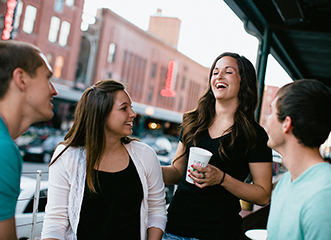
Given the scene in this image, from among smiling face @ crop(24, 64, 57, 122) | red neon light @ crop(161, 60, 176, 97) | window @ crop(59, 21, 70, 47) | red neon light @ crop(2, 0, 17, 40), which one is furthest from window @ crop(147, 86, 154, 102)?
smiling face @ crop(24, 64, 57, 122)

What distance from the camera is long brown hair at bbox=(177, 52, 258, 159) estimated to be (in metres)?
1.62

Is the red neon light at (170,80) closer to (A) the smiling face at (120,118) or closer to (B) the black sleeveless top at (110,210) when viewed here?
(A) the smiling face at (120,118)

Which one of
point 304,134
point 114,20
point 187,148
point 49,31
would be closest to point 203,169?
point 187,148

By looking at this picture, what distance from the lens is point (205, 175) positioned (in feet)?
4.66

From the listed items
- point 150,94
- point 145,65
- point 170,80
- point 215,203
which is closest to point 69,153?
point 215,203

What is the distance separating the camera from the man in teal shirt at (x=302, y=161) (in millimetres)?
875

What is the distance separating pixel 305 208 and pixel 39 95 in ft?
3.24

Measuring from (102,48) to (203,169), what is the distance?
1063 inches

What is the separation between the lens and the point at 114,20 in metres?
27.9

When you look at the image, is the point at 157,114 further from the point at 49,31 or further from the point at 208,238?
the point at 208,238

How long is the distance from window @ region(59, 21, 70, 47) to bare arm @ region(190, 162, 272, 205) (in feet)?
75.1

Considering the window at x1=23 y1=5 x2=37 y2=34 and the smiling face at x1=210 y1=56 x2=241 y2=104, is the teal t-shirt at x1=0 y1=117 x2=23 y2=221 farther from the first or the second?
the window at x1=23 y1=5 x2=37 y2=34

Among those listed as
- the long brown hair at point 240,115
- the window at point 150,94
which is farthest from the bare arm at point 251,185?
the window at point 150,94

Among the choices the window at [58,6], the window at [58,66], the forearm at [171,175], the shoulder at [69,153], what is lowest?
the forearm at [171,175]
